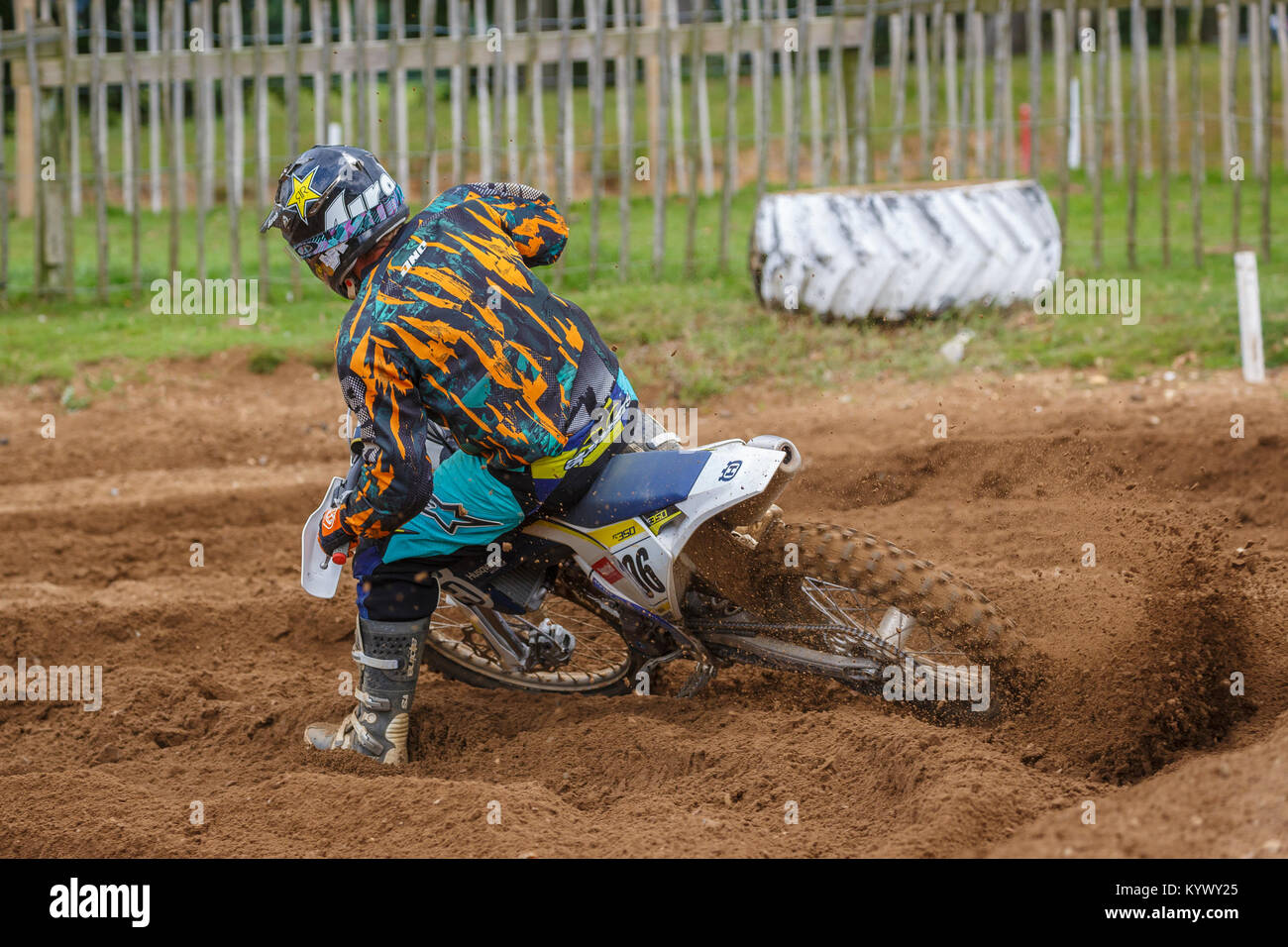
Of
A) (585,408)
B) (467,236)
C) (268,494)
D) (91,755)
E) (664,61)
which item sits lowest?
(91,755)

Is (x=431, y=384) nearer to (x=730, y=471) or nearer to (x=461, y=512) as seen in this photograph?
(x=461, y=512)

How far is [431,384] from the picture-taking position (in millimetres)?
3746

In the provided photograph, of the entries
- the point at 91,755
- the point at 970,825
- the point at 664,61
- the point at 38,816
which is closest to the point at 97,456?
the point at 91,755

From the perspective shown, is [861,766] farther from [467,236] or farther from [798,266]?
→ [798,266]

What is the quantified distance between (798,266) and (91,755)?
240 inches

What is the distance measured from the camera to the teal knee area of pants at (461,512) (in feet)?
13.1

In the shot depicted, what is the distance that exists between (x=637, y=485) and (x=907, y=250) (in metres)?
5.55

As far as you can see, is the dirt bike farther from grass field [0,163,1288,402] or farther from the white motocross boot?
grass field [0,163,1288,402]

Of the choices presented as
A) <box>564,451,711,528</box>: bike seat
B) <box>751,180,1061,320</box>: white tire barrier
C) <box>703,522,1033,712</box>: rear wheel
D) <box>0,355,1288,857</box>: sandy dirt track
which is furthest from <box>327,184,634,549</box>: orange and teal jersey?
<box>751,180,1061,320</box>: white tire barrier

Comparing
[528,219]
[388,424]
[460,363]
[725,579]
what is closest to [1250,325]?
[725,579]

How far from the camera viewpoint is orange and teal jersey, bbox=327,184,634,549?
144 inches

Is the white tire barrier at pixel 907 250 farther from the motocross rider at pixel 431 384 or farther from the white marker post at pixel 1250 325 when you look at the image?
the motocross rider at pixel 431 384

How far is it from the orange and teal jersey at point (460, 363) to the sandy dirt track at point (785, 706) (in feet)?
2.96

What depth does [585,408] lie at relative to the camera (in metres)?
4.02
